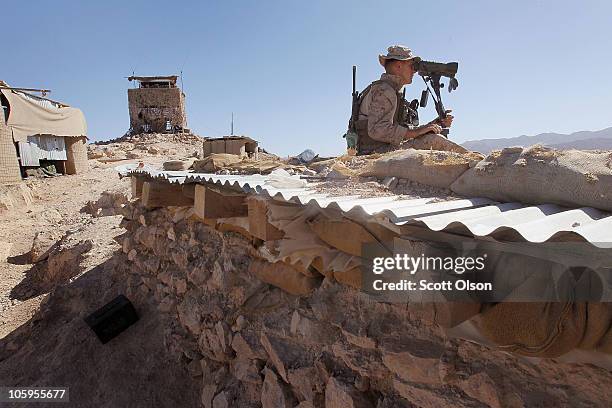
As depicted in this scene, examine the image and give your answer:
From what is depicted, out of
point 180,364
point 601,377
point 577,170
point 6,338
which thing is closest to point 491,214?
point 577,170

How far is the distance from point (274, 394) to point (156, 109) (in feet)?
84.2

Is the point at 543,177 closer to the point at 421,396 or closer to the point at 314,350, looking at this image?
the point at 421,396

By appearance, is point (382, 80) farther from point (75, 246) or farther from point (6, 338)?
point (75, 246)

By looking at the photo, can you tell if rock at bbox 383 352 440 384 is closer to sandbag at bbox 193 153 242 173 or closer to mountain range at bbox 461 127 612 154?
mountain range at bbox 461 127 612 154

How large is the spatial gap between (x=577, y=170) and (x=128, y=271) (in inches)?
171

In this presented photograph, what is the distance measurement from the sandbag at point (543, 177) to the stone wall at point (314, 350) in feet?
1.55

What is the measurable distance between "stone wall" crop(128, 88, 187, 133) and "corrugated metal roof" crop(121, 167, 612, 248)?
25421 millimetres

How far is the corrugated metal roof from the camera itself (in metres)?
0.77

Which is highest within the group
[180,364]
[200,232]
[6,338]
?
[200,232]

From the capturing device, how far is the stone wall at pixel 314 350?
3.48ft

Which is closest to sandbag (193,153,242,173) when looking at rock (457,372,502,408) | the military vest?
the military vest

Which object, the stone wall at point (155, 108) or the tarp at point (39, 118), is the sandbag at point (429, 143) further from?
the stone wall at point (155, 108)

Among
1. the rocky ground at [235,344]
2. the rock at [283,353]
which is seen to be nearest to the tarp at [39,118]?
the rocky ground at [235,344]

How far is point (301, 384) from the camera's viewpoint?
1.65 meters
